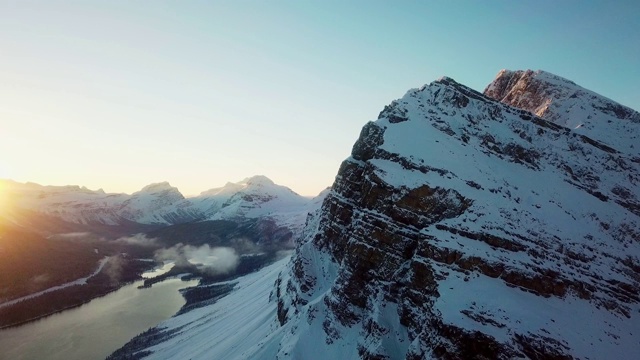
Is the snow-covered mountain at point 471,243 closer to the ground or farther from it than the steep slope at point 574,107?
closer to the ground

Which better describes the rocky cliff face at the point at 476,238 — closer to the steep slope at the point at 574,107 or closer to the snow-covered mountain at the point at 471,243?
the snow-covered mountain at the point at 471,243

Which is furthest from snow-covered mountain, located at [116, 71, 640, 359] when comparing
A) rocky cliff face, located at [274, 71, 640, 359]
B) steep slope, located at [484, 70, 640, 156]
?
steep slope, located at [484, 70, 640, 156]

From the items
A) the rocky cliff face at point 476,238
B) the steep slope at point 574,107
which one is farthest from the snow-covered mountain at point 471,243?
the steep slope at point 574,107

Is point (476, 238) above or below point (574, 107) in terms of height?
below

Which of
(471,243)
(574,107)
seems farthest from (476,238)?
(574,107)

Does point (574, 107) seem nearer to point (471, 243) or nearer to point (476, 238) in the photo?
point (476, 238)

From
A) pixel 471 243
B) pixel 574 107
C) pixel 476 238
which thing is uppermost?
pixel 574 107
